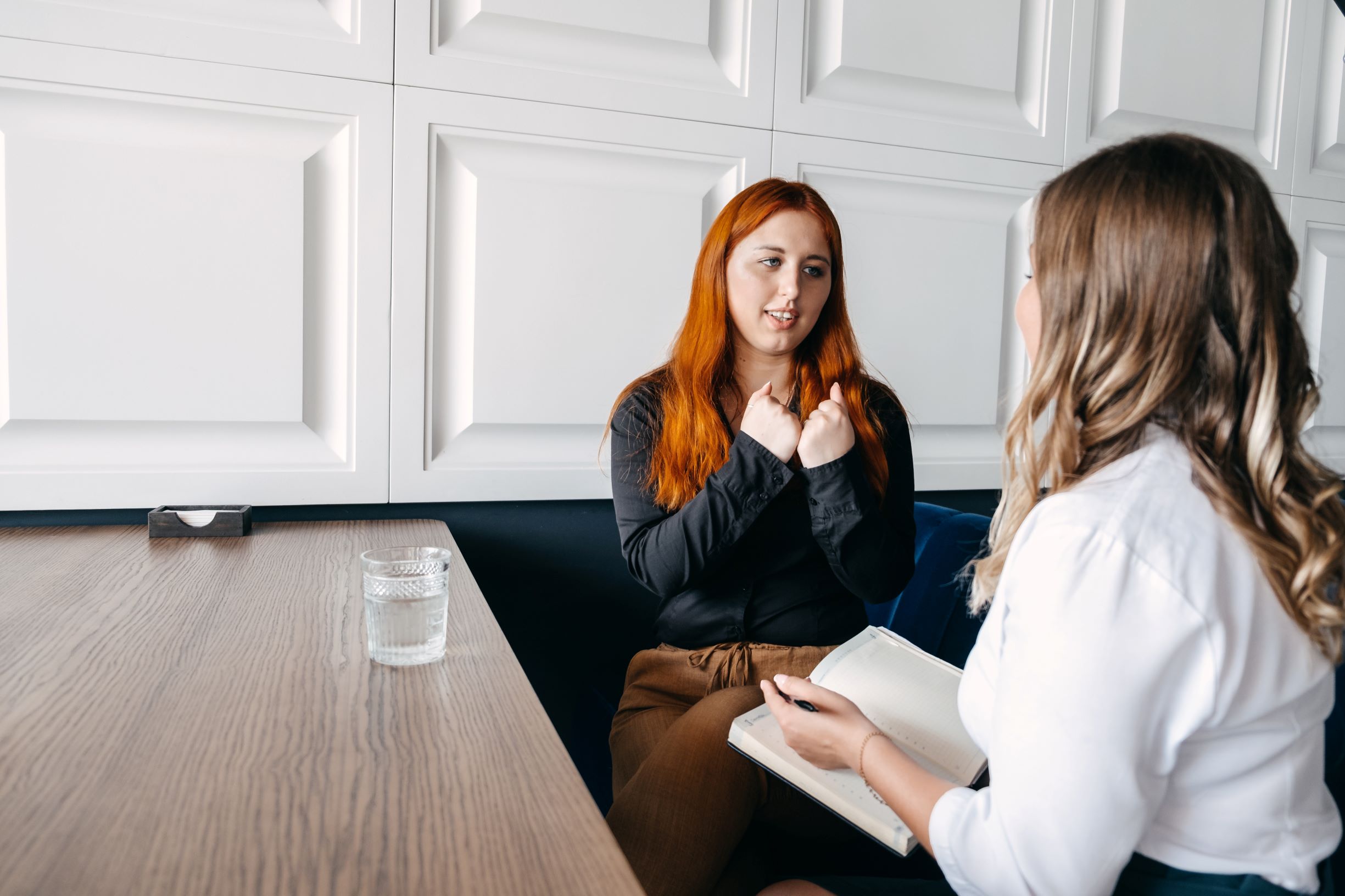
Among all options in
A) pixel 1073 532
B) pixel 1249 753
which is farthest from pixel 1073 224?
pixel 1249 753

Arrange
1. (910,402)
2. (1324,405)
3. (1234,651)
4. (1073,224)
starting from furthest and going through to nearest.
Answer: (1324,405) < (910,402) < (1073,224) < (1234,651)

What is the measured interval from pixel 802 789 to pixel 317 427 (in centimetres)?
103

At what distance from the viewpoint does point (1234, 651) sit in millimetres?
555

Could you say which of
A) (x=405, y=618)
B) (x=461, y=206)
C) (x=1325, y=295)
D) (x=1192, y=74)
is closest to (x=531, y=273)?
(x=461, y=206)

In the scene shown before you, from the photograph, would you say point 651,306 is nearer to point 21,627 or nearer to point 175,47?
point 175,47

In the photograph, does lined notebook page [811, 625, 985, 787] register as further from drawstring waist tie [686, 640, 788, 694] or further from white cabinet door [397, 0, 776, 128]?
white cabinet door [397, 0, 776, 128]

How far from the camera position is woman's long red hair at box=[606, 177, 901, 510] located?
4.13 feet

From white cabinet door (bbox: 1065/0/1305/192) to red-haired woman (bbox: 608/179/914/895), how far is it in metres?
0.89

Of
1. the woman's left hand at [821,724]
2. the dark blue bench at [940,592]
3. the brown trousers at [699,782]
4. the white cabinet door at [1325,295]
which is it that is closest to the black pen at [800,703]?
the woman's left hand at [821,724]

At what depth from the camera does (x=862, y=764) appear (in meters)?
0.75

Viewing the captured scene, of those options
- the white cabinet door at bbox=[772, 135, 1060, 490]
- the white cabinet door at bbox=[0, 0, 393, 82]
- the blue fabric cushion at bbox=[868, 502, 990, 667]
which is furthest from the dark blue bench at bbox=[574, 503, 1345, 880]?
the white cabinet door at bbox=[0, 0, 393, 82]

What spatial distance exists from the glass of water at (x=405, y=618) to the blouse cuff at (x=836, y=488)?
530 millimetres

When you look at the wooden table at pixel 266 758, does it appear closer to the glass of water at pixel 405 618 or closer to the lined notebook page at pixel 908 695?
the glass of water at pixel 405 618

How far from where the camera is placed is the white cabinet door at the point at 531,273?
4.82 feet
